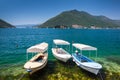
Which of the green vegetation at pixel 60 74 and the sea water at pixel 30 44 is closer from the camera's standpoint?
the green vegetation at pixel 60 74

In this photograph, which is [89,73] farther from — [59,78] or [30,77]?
[30,77]

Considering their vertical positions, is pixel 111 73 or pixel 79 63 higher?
pixel 79 63

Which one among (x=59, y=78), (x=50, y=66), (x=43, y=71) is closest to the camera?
(x=59, y=78)

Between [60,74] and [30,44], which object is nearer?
[60,74]

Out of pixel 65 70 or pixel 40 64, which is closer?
pixel 40 64

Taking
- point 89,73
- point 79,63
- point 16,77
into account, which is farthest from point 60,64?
point 16,77

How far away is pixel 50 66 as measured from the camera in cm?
2428

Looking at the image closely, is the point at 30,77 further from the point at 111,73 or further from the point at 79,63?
the point at 111,73

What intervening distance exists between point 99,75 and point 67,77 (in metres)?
4.68

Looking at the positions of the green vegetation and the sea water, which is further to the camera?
the sea water

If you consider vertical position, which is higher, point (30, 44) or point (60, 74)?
point (60, 74)

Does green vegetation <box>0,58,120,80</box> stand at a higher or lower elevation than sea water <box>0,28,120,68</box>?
higher

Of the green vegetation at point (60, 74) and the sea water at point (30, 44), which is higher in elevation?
the green vegetation at point (60, 74)

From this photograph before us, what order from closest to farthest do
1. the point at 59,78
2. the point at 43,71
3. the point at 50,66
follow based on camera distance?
the point at 59,78
the point at 43,71
the point at 50,66
